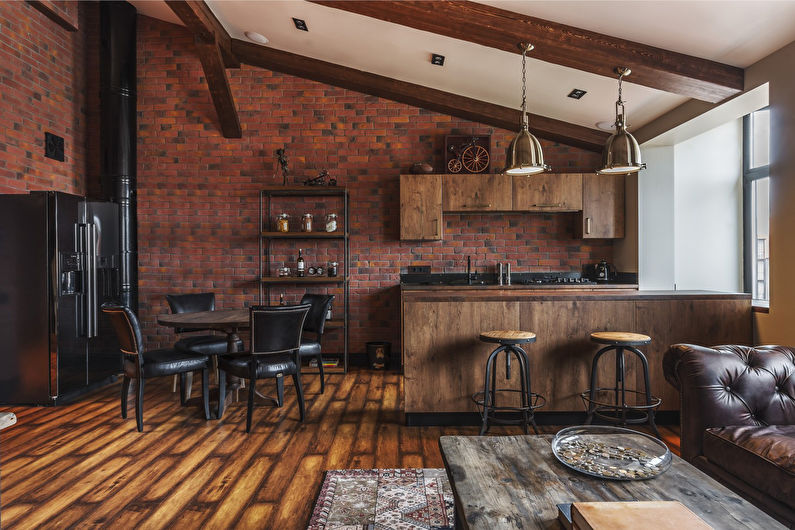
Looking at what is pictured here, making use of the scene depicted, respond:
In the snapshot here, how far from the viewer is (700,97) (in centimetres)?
373

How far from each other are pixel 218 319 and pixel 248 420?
87cm

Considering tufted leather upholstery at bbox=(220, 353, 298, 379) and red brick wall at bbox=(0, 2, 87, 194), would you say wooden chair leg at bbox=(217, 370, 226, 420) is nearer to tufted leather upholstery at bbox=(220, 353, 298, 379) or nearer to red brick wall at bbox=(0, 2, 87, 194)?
tufted leather upholstery at bbox=(220, 353, 298, 379)

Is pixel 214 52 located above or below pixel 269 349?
above

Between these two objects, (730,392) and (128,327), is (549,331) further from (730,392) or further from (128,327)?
(128,327)

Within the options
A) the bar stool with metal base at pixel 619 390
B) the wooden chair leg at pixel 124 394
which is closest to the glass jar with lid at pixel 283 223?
the wooden chair leg at pixel 124 394

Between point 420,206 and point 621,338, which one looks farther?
point 420,206

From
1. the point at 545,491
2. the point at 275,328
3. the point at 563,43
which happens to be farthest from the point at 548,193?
the point at 545,491

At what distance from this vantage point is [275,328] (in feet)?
11.3

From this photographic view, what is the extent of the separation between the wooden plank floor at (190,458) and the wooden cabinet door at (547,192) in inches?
105

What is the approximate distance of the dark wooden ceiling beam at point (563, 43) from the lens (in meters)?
3.35

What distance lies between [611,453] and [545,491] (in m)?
0.33

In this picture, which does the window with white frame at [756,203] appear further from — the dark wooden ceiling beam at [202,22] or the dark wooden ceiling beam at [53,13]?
the dark wooden ceiling beam at [53,13]

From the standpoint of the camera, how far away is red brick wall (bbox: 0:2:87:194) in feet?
14.5

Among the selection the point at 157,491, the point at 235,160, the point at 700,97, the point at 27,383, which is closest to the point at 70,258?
the point at 27,383
